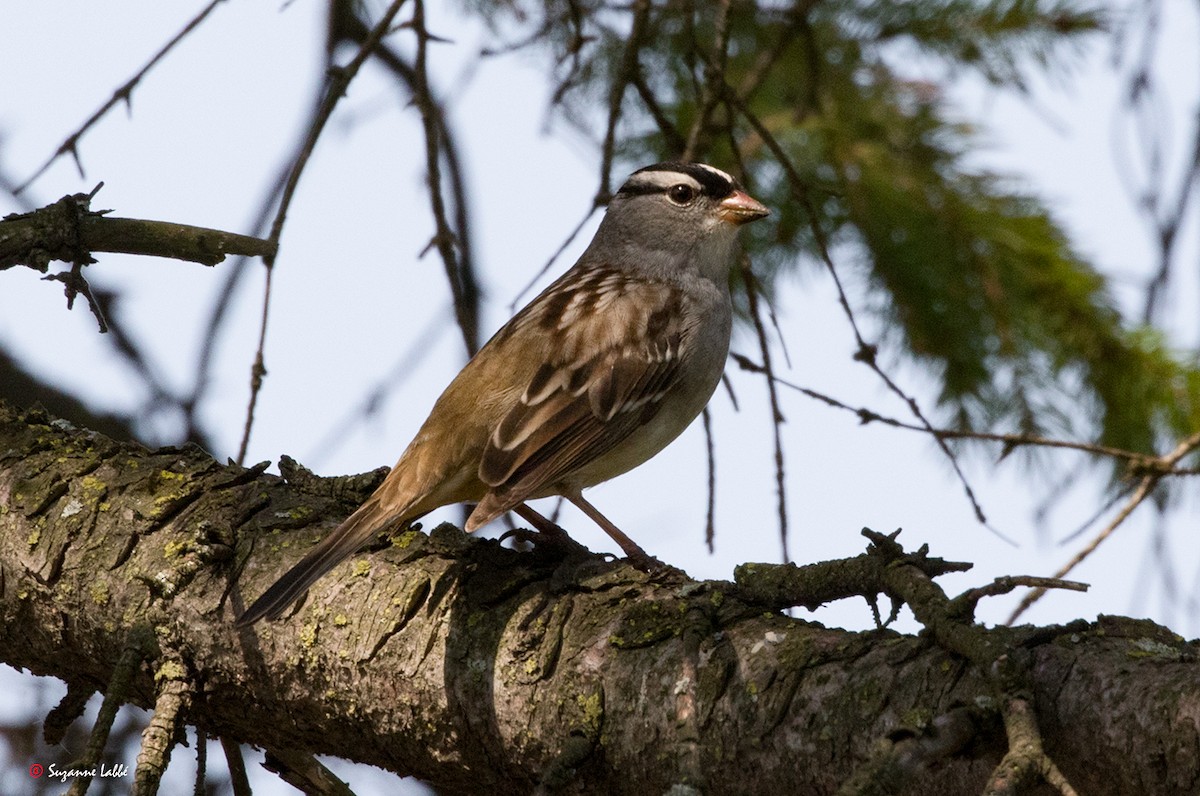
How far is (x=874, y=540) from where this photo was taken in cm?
262

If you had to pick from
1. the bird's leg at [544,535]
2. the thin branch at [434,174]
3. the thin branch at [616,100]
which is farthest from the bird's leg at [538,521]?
the thin branch at [616,100]

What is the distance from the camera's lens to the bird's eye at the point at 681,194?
5117 mm

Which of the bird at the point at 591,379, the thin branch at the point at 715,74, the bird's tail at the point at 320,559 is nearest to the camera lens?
the bird's tail at the point at 320,559

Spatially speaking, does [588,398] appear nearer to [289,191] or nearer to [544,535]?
[544,535]

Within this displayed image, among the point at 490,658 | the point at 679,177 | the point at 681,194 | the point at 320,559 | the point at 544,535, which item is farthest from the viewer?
the point at 681,194

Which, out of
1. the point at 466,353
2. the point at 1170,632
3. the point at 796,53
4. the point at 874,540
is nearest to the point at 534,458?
the point at 466,353

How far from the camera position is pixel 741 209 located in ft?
16.0

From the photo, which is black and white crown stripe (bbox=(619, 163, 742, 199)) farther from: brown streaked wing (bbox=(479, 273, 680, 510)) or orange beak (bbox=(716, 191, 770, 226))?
brown streaked wing (bbox=(479, 273, 680, 510))

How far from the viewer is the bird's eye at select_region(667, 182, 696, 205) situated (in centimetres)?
512

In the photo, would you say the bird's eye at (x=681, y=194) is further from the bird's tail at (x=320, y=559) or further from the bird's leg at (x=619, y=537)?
the bird's tail at (x=320, y=559)

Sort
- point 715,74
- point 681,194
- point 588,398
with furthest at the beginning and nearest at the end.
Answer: point 681,194 → point 588,398 → point 715,74

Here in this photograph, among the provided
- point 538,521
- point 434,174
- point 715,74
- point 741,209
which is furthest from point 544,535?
point 741,209

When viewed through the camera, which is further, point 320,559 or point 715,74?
point 715,74

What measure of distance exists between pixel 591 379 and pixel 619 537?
0.56m
